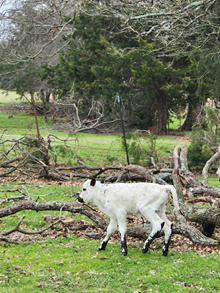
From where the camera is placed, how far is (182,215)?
9.31 meters

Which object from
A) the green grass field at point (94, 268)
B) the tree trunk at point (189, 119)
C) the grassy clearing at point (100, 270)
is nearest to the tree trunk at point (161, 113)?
the tree trunk at point (189, 119)

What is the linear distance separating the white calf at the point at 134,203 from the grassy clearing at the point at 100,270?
1.26ft

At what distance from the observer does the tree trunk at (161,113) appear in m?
31.8

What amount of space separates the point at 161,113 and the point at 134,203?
24.7m

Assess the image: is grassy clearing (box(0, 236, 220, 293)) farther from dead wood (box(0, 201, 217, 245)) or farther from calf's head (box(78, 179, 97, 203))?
calf's head (box(78, 179, 97, 203))

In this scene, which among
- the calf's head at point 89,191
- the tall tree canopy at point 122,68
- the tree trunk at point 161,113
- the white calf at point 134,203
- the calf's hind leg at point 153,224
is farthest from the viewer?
the tree trunk at point 161,113

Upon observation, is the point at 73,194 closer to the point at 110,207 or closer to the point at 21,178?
the point at 21,178

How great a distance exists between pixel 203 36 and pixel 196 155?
17.0ft

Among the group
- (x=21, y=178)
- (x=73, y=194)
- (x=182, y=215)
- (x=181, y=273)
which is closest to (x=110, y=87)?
(x=21, y=178)

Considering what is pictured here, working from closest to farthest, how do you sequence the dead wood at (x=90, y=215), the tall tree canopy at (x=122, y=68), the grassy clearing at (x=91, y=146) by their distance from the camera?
the dead wood at (x=90, y=215) → the grassy clearing at (x=91, y=146) → the tall tree canopy at (x=122, y=68)

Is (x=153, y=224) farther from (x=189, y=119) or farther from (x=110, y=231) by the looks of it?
(x=189, y=119)

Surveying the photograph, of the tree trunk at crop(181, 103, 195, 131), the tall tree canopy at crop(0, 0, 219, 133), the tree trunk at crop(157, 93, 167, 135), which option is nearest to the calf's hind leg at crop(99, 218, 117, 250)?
the tall tree canopy at crop(0, 0, 219, 133)

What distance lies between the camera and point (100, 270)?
736 centimetres

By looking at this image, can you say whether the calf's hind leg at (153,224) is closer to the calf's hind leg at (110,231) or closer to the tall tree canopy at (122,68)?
the calf's hind leg at (110,231)
